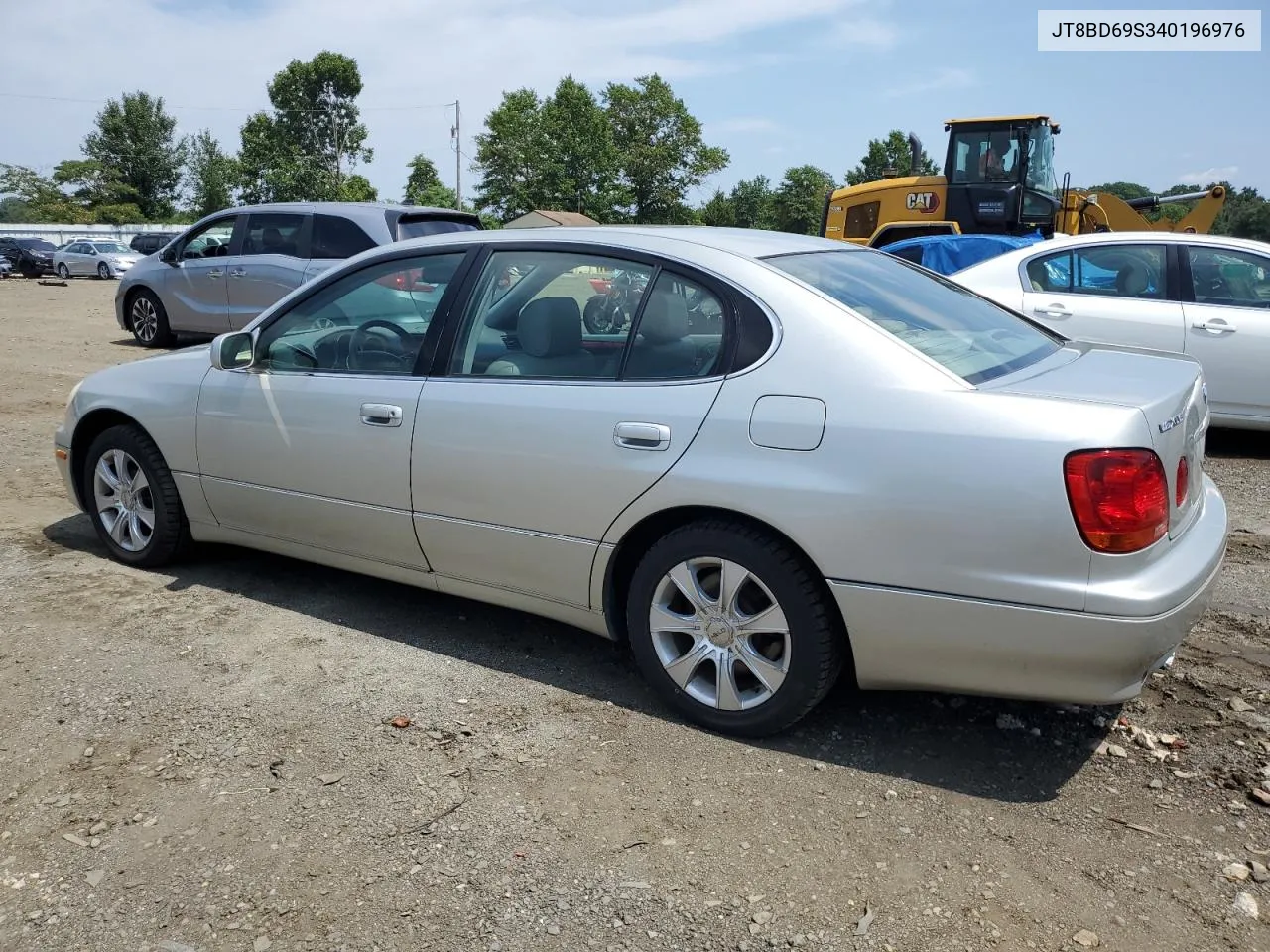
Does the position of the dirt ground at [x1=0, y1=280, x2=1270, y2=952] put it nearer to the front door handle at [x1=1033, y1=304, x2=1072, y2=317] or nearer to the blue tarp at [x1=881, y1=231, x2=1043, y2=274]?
the front door handle at [x1=1033, y1=304, x2=1072, y2=317]

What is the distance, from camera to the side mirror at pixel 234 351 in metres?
4.46

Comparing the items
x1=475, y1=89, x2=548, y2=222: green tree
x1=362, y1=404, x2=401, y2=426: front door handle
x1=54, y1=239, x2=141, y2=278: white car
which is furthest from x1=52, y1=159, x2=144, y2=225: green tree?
x1=362, y1=404, x2=401, y2=426: front door handle

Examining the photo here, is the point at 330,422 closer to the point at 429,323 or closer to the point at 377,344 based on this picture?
the point at 377,344

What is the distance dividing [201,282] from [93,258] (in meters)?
24.7

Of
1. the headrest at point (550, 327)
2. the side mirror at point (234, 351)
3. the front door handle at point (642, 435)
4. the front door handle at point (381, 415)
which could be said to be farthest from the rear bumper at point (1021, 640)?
the side mirror at point (234, 351)

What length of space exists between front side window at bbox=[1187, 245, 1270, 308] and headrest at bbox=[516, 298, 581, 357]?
5.44 m

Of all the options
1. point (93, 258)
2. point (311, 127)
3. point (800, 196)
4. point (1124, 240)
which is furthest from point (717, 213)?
point (1124, 240)

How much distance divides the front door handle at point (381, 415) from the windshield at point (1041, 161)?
13.0 m

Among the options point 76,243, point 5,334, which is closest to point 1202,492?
point 5,334

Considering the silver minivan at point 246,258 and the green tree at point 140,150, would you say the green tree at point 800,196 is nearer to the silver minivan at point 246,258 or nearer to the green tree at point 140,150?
the green tree at point 140,150

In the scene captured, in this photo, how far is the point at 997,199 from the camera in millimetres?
14867

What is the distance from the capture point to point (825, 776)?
3.19 m

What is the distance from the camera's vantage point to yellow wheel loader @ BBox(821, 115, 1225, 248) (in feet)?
48.5

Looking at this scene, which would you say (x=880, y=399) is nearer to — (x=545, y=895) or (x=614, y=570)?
(x=614, y=570)
